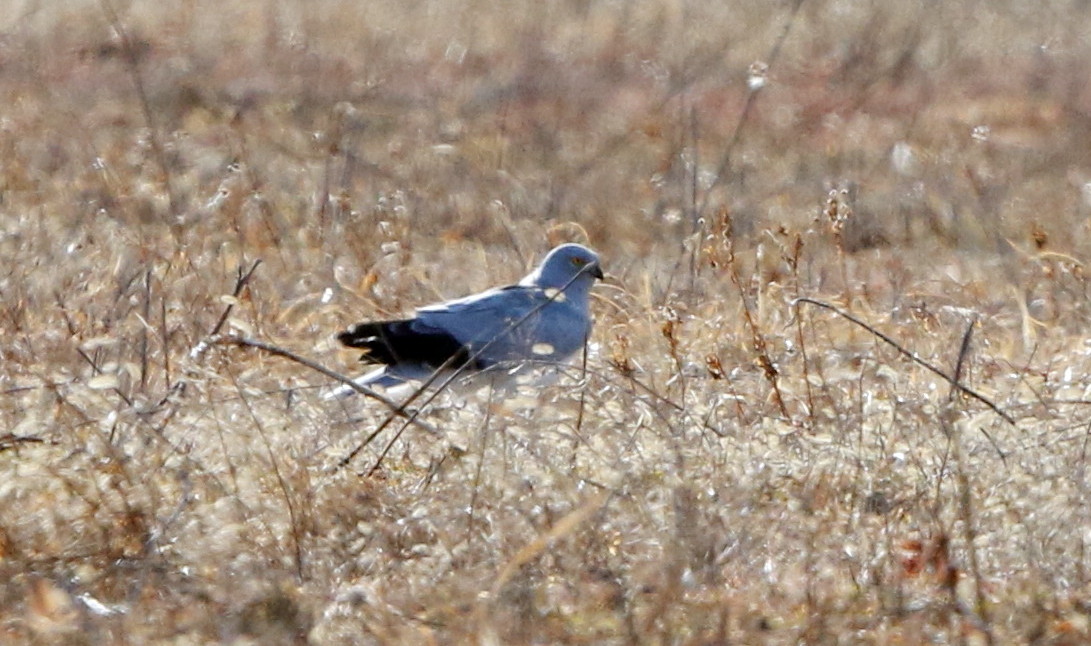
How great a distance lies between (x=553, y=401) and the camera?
4738 millimetres

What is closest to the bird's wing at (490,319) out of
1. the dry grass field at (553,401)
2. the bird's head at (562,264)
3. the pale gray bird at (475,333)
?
the pale gray bird at (475,333)

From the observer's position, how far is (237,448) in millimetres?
4441

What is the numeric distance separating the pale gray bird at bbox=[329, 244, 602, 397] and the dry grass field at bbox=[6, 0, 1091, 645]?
156 millimetres

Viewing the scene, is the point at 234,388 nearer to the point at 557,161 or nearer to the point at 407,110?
the point at 557,161

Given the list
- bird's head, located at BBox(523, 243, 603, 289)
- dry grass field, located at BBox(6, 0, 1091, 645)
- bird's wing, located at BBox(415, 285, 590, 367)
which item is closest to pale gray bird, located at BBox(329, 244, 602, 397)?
bird's wing, located at BBox(415, 285, 590, 367)

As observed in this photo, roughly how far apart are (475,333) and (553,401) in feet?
4.08

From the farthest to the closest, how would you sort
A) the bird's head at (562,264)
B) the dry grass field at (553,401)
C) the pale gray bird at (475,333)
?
the bird's head at (562,264), the pale gray bird at (475,333), the dry grass field at (553,401)

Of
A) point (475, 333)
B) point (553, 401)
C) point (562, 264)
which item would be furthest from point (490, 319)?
point (553, 401)

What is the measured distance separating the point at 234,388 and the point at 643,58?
1173cm

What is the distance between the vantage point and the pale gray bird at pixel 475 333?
18.9ft

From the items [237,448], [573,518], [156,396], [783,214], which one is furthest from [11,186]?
[573,518]

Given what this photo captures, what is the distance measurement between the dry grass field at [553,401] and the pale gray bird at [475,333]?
16 cm

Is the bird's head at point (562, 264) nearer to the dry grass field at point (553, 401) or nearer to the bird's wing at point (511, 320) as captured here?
the dry grass field at point (553, 401)

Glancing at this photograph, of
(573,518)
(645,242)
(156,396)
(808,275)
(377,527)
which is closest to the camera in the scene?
(573,518)
